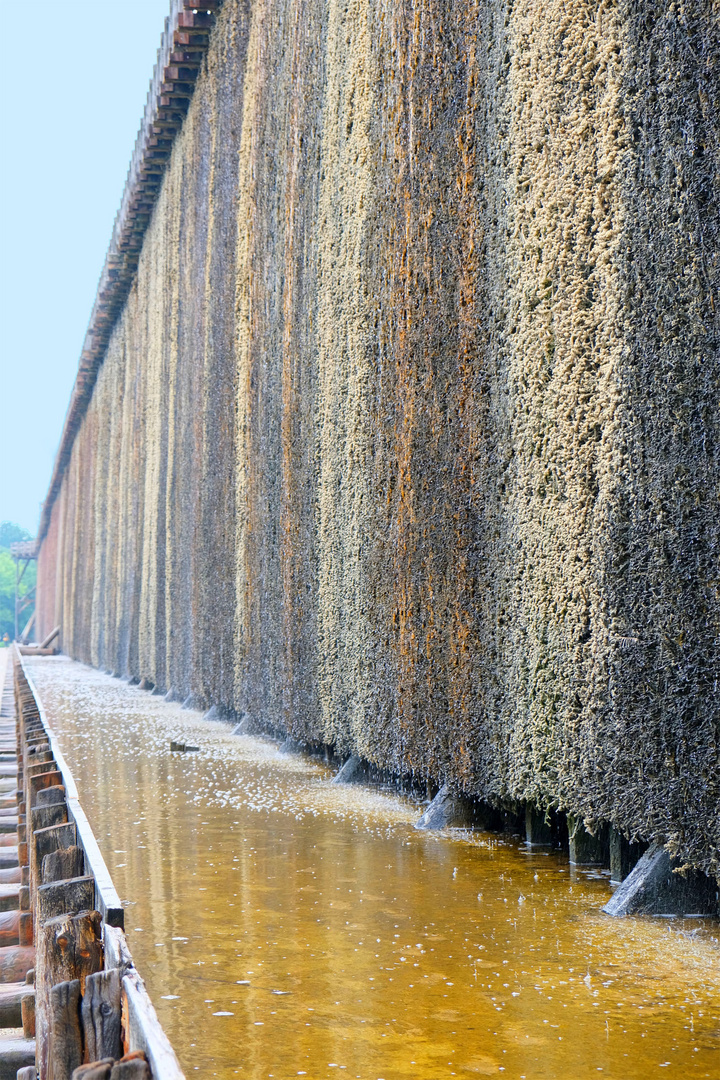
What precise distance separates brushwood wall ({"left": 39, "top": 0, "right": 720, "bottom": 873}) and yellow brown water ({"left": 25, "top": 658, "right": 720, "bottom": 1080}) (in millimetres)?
386

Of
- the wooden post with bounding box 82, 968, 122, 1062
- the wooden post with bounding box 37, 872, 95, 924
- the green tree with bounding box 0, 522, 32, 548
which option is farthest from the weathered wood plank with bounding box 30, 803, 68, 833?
the green tree with bounding box 0, 522, 32, 548

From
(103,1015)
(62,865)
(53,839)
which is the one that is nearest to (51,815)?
(53,839)

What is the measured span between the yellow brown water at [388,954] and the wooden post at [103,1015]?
41cm

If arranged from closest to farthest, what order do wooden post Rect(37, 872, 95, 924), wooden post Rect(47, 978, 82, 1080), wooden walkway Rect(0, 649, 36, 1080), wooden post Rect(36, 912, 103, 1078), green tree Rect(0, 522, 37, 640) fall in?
wooden post Rect(47, 978, 82, 1080) < wooden post Rect(36, 912, 103, 1078) < wooden post Rect(37, 872, 95, 924) < wooden walkway Rect(0, 649, 36, 1080) < green tree Rect(0, 522, 37, 640)

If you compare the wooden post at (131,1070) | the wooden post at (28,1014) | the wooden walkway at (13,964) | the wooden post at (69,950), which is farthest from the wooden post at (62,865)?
the wooden post at (131,1070)

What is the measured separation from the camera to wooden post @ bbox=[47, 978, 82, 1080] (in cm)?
241

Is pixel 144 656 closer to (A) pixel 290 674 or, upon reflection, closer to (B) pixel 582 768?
(A) pixel 290 674

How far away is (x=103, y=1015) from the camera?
230 cm

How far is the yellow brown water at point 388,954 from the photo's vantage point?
Answer: 2.75 m

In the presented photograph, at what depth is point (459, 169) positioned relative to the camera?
581cm

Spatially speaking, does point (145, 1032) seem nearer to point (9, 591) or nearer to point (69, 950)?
point (69, 950)

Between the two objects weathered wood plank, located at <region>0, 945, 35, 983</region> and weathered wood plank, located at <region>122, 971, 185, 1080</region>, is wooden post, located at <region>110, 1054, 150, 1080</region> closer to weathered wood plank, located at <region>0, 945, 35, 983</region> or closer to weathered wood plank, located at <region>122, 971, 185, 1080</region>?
weathered wood plank, located at <region>122, 971, 185, 1080</region>

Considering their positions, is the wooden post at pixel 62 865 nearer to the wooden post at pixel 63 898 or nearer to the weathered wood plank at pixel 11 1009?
the wooden post at pixel 63 898

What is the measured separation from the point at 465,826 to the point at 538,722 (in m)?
1.23
